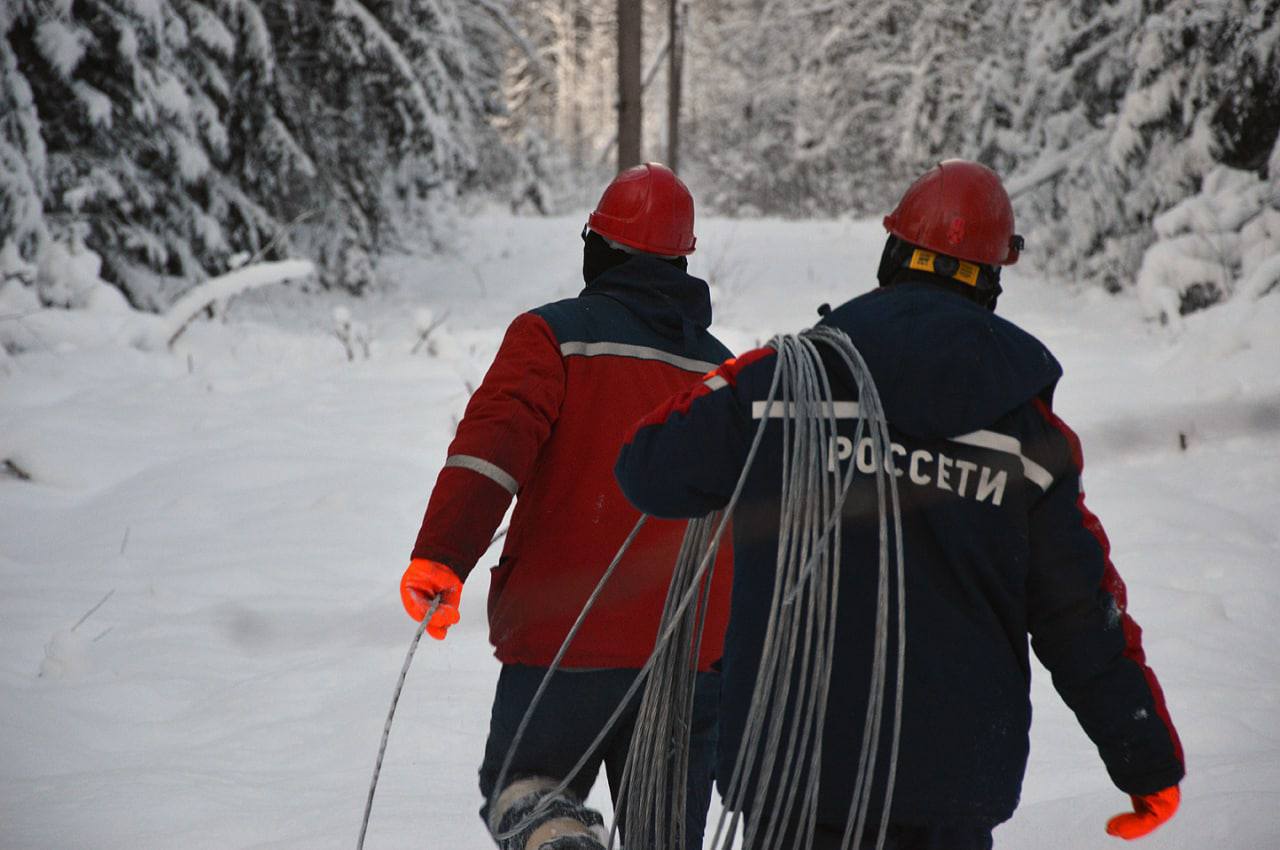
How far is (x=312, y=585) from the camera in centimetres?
532

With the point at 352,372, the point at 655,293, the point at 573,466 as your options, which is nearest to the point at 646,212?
the point at 655,293

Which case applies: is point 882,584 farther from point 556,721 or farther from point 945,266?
point 556,721

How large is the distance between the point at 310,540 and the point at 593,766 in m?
3.70

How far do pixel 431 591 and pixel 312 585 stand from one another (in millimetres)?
3355

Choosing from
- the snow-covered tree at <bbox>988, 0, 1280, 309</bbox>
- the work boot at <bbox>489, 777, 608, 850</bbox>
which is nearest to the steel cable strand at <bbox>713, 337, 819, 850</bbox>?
the work boot at <bbox>489, 777, 608, 850</bbox>

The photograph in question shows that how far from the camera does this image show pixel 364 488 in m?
6.27

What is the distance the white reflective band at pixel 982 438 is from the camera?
1775 millimetres

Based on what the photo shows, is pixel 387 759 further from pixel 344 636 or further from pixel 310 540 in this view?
pixel 310 540

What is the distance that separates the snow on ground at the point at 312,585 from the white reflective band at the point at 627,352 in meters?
1.64

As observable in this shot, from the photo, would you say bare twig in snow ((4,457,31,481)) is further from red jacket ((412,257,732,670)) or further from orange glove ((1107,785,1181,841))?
orange glove ((1107,785,1181,841))

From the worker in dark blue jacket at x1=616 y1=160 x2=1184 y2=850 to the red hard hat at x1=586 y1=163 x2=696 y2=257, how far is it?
749mm

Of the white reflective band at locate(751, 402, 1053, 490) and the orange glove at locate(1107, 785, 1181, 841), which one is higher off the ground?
the white reflective band at locate(751, 402, 1053, 490)

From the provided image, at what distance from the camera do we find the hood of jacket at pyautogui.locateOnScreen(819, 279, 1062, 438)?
5.66 ft

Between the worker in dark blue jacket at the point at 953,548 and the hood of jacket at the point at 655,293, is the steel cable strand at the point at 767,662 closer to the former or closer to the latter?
the worker in dark blue jacket at the point at 953,548
